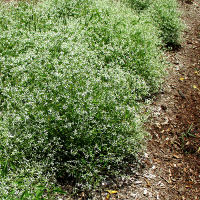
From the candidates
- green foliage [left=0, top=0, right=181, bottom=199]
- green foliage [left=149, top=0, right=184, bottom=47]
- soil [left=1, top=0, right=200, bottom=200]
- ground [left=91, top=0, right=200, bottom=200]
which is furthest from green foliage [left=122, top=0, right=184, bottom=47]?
green foliage [left=0, top=0, right=181, bottom=199]

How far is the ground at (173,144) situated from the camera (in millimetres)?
4328

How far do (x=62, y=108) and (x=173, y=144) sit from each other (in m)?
2.52

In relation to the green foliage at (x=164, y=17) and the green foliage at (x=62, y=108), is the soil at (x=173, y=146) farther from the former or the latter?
the green foliage at (x=164, y=17)

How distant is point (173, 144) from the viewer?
17.4 feet

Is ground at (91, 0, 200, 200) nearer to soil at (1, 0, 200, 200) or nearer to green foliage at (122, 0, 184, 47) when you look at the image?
soil at (1, 0, 200, 200)

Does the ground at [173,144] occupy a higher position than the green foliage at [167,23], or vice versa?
the green foliage at [167,23]

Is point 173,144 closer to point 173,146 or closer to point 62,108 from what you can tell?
point 173,146

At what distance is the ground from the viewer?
14.2 ft

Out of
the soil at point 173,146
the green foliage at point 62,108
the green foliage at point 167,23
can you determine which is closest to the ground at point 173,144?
the soil at point 173,146

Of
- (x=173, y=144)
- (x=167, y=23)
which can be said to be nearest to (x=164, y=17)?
(x=167, y=23)

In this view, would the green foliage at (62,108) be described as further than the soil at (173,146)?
No

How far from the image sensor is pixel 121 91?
16.1 ft

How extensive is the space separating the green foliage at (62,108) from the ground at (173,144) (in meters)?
0.38

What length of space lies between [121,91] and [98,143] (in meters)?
1.19
